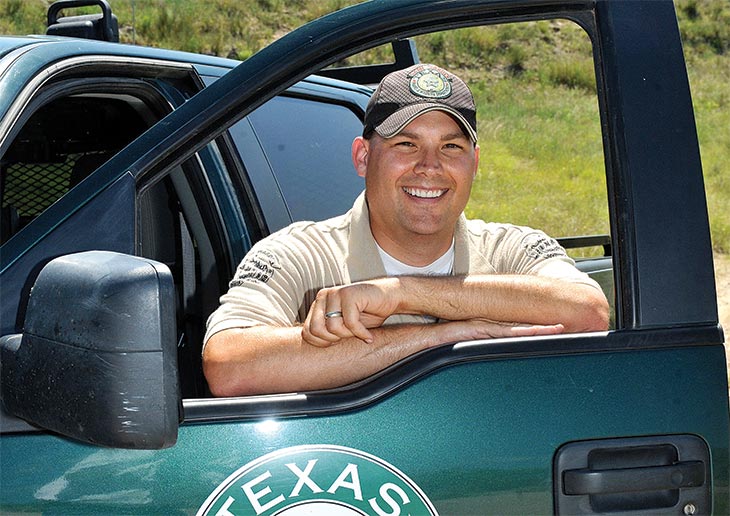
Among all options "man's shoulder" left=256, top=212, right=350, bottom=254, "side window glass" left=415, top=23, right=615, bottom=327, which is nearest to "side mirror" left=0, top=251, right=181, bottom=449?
"man's shoulder" left=256, top=212, right=350, bottom=254

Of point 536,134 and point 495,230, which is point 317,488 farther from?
point 536,134

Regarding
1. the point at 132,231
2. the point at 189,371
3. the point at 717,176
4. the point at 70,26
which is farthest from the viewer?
the point at 717,176

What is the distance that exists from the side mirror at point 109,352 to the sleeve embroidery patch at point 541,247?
1108 millimetres

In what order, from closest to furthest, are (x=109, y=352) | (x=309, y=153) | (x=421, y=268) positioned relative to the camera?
1. (x=109, y=352)
2. (x=421, y=268)
3. (x=309, y=153)

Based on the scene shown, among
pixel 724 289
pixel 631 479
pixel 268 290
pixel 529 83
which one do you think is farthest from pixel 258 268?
pixel 529 83

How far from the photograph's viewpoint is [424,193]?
7.21 feet

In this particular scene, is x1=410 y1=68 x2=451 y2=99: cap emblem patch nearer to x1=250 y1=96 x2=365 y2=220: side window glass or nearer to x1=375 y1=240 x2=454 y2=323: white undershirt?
x1=375 y1=240 x2=454 y2=323: white undershirt

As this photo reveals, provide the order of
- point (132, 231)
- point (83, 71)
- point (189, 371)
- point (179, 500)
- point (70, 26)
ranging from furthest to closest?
point (70, 26)
point (189, 371)
point (83, 71)
point (132, 231)
point (179, 500)

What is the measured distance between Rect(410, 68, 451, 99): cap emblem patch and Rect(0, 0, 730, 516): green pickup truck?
1.15 ft

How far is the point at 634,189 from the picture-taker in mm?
1647

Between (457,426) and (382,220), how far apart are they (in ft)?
2.59

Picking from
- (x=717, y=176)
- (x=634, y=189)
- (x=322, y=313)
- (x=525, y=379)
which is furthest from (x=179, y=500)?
(x=717, y=176)

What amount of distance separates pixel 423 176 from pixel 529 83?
2049cm

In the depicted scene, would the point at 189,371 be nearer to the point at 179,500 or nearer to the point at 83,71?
the point at 83,71
